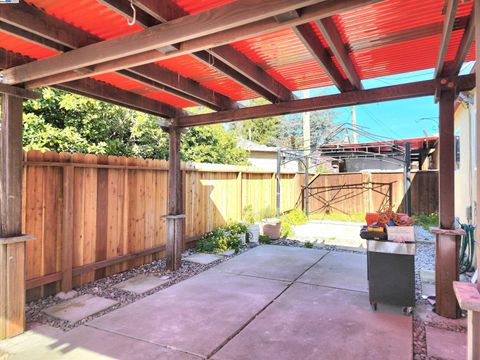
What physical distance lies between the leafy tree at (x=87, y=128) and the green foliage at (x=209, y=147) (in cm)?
139

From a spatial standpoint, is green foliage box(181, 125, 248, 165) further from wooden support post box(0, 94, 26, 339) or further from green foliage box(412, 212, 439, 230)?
wooden support post box(0, 94, 26, 339)

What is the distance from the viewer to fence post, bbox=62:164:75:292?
4188 mm

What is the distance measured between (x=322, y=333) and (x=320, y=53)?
9.15 ft

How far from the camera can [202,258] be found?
6102 mm

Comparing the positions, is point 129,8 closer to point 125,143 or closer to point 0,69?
point 0,69

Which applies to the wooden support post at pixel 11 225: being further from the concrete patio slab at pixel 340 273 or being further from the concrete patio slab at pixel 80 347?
the concrete patio slab at pixel 340 273

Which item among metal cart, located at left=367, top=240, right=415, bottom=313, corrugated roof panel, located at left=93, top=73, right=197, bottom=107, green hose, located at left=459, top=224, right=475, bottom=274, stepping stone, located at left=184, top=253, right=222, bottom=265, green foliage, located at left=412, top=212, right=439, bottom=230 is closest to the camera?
metal cart, located at left=367, top=240, right=415, bottom=313

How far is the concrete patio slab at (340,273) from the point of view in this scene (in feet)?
15.1

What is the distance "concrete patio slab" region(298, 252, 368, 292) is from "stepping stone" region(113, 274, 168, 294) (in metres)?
2.16

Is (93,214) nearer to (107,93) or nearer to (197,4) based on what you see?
(107,93)

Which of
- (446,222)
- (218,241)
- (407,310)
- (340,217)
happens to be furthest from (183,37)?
(340,217)

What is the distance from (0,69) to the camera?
3402 mm

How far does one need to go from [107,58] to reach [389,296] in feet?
12.7

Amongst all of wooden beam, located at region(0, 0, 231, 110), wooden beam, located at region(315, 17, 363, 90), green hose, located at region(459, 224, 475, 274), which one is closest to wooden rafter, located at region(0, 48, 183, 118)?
wooden beam, located at region(0, 0, 231, 110)
